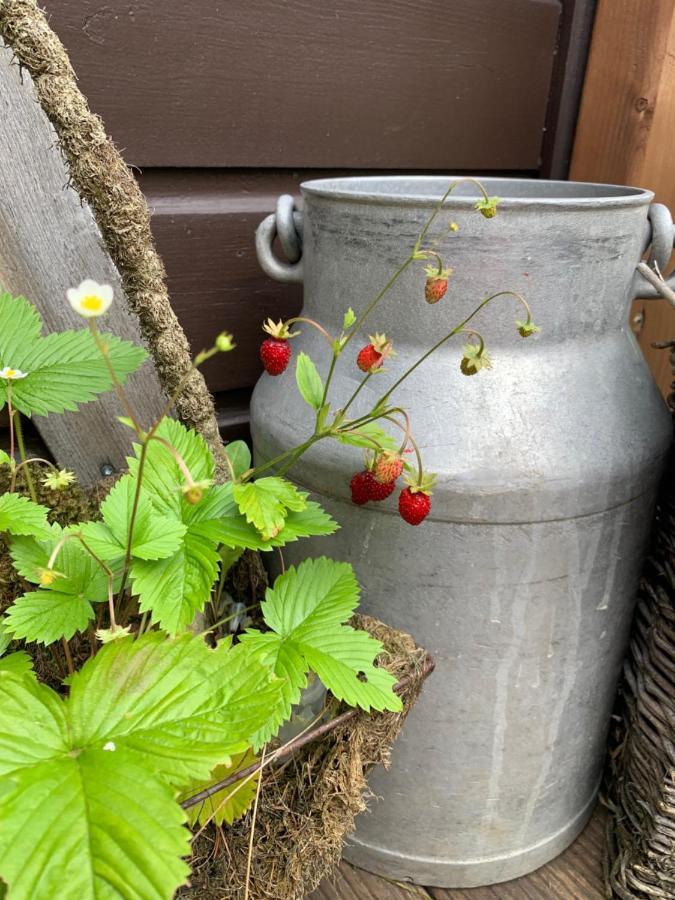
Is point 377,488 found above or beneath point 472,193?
beneath

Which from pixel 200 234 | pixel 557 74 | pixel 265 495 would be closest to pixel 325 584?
pixel 265 495

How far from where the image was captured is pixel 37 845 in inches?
19.4

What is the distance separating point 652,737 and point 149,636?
0.79 meters

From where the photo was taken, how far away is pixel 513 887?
3.81 feet

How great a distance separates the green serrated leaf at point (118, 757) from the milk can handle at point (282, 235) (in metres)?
0.56

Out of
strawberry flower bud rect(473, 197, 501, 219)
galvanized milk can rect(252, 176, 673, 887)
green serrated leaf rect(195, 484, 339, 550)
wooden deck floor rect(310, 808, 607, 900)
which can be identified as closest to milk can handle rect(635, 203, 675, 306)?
galvanized milk can rect(252, 176, 673, 887)

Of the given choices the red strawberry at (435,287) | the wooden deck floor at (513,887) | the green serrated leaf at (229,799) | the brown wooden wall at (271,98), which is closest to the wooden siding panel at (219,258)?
the brown wooden wall at (271,98)

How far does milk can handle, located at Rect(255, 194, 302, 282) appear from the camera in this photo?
1004mm

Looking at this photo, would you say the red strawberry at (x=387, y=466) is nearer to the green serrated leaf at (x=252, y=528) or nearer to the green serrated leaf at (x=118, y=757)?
the green serrated leaf at (x=252, y=528)

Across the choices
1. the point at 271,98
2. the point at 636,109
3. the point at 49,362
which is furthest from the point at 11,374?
the point at 636,109

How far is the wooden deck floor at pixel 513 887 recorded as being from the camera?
3.71ft

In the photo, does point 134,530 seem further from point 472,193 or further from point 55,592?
point 472,193

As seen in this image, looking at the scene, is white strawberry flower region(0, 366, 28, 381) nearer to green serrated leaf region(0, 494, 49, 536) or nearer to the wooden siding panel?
green serrated leaf region(0, 494, 49, 536)

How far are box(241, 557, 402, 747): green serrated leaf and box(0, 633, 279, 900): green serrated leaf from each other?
0.23 ft
